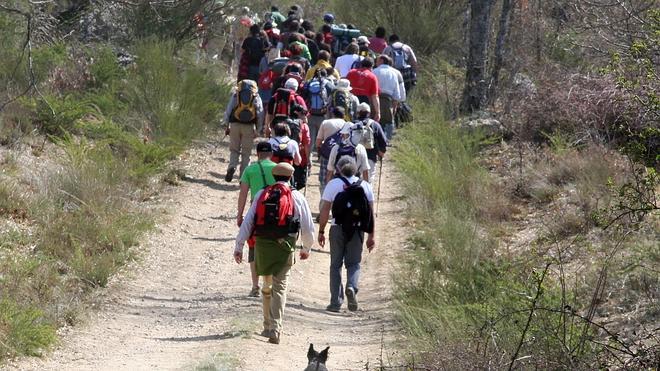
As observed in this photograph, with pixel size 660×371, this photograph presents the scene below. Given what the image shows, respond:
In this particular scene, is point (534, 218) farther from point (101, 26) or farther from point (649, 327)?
point (101, 26)

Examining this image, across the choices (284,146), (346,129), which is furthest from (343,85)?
(284,146)

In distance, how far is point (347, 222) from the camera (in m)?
11.2

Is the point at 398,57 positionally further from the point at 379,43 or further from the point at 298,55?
the point at 298,55

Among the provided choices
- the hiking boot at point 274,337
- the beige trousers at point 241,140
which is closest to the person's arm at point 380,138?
the beige trousers at point 241,140

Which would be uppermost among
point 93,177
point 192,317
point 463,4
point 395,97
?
point 463,4

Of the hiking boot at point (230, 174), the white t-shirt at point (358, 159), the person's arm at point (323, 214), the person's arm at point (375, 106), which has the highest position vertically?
the person's arm at point (375, 106)

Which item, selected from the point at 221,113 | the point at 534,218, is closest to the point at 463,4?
the point at 221,113

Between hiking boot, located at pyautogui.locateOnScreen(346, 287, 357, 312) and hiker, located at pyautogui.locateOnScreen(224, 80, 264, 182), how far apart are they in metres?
4.65

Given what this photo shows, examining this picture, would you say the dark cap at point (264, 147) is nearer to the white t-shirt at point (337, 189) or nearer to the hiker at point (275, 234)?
the white t-shirt at point (337, 189)

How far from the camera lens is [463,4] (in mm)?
28750

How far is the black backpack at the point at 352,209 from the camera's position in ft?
36.4

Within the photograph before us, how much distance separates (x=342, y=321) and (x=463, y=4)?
18.7 metres

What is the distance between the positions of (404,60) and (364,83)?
15.4 feet

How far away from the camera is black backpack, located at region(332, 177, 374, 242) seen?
11.1 m
